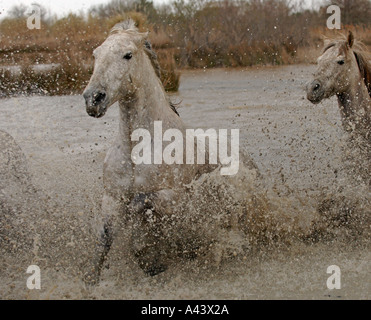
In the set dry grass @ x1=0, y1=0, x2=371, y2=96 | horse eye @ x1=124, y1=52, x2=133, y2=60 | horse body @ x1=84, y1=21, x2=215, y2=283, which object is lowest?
dry grass @ x1=0, y1=0, x2=371, y2=96

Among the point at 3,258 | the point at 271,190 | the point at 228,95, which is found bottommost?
the point at 228,95

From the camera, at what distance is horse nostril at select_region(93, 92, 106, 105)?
144 inches

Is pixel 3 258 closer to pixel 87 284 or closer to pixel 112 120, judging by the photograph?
pixel 87 284

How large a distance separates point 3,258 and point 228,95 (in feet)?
38.4

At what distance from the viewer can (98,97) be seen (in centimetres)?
368

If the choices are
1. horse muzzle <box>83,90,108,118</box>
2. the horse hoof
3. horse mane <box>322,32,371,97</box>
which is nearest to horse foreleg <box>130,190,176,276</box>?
the horse hoof

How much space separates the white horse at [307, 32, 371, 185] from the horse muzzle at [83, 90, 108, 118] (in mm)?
2437

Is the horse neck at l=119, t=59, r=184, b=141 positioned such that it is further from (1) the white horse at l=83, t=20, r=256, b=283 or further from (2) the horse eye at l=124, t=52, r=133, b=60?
(2) the horse eye at l=124, t=52, r=133, b=60

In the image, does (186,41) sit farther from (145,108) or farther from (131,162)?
(131,162)

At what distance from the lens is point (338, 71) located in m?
5.38

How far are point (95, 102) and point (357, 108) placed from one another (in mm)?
2938
